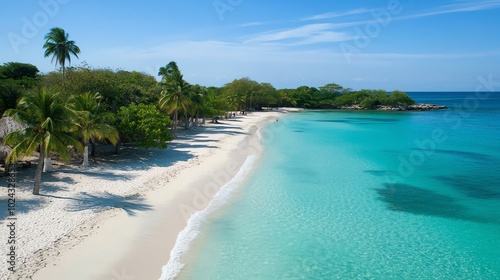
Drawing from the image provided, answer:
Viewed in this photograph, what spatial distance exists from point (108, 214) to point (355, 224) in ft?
36.6

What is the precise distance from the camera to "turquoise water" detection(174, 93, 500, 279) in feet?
40.0

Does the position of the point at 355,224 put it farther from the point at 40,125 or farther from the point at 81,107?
the point at 81,107

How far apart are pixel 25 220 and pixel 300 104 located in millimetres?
110778

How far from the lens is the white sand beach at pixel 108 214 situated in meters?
10.9

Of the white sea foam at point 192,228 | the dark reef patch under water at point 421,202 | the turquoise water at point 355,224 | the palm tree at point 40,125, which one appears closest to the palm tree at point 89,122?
the palm tree at point 40,125

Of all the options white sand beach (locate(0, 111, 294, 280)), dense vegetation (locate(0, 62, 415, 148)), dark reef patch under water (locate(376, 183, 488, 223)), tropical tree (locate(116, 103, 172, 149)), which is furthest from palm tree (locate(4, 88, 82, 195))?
dark reef patch under water (locate(376, 183, 488, 223))

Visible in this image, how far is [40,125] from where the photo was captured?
1573cm

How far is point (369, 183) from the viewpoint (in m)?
23.3

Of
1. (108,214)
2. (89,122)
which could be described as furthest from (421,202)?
(89,122)

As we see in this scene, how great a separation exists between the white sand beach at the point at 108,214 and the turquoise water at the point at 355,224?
5.47 ft

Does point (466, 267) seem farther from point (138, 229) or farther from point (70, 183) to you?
point (70, 183)

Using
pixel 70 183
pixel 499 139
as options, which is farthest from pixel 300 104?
pixel 70 183

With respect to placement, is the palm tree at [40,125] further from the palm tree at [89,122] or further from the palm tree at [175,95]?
the palm tree at [175,95]

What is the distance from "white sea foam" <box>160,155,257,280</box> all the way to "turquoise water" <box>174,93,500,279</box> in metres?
0.31
